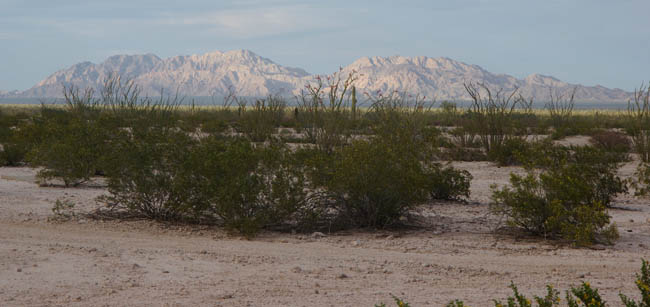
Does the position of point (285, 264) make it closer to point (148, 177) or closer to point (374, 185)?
point (374, 185)

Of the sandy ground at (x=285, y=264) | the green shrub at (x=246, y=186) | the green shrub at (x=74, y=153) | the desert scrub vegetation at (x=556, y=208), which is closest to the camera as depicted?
the sandy ground at (x=285, y=264)

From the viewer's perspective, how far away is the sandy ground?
707cm

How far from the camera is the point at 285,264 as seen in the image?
332 inches

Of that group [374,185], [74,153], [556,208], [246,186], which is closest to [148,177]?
[246,186]

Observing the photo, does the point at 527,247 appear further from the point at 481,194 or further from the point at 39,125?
the point at 39,125

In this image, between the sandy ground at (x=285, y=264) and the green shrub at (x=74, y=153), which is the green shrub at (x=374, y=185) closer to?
the sandy ground at (x=285, y=264)

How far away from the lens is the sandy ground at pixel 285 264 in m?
7.07

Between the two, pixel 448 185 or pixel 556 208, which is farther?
pixel 448 185

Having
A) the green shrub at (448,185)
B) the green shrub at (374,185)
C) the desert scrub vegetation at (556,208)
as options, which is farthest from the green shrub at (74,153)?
the desert scrub vegetation at (556,208)

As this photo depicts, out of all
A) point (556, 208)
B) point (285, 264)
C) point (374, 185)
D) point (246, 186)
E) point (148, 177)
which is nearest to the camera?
point (285, 264)

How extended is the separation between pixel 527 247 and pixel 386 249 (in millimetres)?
1905

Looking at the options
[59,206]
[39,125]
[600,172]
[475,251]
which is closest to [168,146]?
[59,206]

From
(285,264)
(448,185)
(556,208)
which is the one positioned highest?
(556,208)

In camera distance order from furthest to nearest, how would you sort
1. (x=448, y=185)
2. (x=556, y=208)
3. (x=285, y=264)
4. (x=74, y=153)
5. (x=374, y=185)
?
(x=74, y=153) < (x=448, y=185) < (x=374, y=185) < (x=556, y=208) < (x=285, y=264)
